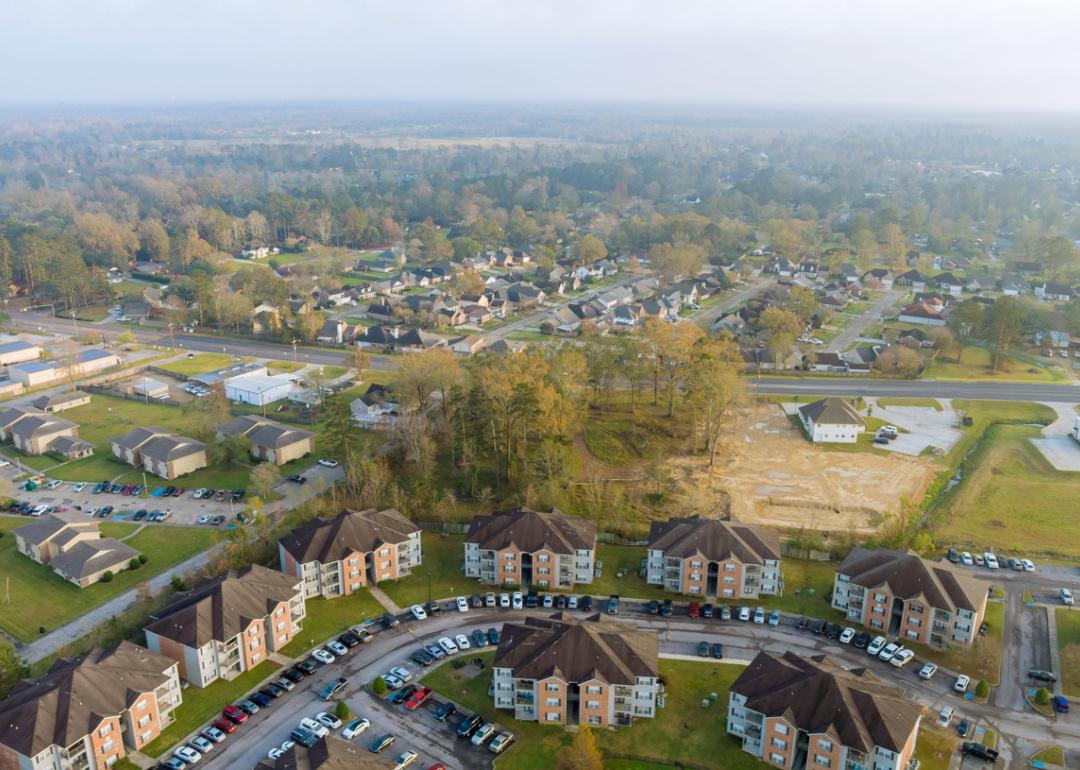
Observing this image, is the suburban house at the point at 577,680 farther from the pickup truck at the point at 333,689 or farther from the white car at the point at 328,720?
the pickup truck at the point at 333,689

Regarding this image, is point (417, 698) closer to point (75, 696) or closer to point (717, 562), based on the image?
point (75, 696)

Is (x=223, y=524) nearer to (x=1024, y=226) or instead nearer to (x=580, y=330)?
(x=580, y=330)

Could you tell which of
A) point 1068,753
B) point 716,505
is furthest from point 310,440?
point 1068,753

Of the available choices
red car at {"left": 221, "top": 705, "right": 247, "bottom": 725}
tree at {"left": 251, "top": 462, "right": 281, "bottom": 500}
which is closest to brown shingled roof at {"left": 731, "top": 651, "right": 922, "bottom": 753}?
red car at {"left": 221, "top": 705, "right": 247, "bottom": 725}

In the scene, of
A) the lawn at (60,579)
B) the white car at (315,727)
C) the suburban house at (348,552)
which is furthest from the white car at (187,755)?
the lawn at (60,579)

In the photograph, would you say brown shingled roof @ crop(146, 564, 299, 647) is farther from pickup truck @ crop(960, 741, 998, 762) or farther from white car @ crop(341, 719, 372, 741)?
pickup truck @ crop(960, 741, 998, 762)
